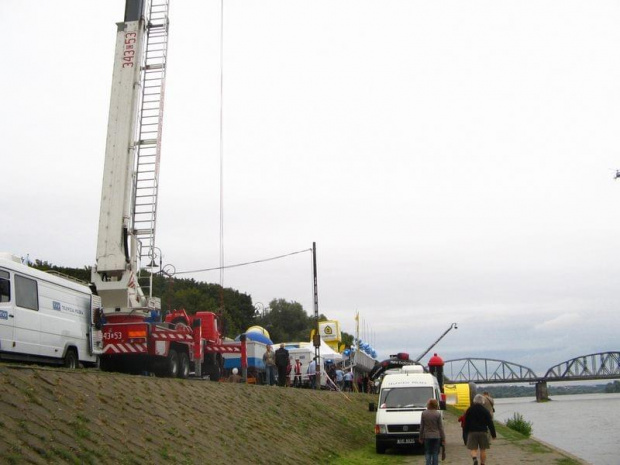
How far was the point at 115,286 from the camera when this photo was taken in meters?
25.3

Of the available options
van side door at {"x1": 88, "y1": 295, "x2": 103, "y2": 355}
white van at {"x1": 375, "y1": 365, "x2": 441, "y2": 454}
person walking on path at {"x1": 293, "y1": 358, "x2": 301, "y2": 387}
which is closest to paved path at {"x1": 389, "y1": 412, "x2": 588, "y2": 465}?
white van at {"x1": 375, "y1": 365, "x2": 441, "y2": 454}

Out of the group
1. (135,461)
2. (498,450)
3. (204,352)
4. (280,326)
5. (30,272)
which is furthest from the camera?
(280,326)

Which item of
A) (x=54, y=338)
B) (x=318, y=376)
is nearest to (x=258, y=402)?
(x=54, y=338)

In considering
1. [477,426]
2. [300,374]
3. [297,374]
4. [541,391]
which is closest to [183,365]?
[477,426]

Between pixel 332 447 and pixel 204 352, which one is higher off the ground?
pixel 204 352

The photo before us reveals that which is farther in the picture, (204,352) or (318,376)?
(318,376)

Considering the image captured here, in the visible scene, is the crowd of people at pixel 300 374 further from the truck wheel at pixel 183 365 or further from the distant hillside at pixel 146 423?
the distant hillside at pixel 146 423

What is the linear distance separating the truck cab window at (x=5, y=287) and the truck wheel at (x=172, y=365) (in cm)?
858

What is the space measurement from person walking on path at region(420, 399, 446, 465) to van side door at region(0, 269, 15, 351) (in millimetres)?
9318

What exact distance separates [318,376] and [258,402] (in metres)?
13.1

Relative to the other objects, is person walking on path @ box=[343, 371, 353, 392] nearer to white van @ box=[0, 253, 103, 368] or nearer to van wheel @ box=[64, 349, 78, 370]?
white van @ box=[0, 253, 103, 368]

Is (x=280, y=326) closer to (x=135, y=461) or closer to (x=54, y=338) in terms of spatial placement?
(x=54, y=338)

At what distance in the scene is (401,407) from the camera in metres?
25.1

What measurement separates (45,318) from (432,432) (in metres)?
9.72
